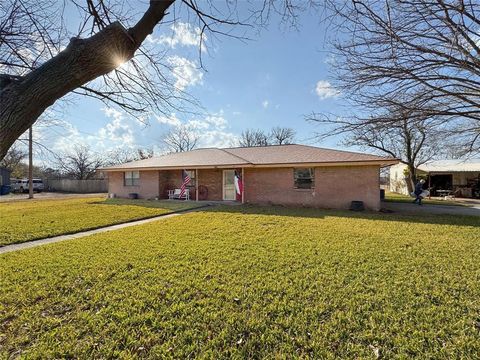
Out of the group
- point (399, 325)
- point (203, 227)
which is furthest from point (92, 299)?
point (203, 227)

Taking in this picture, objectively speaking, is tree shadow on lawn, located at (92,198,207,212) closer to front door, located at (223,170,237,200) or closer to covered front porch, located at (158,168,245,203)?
covered front porch, located at (158,168,245,203)

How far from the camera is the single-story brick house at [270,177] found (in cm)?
1346

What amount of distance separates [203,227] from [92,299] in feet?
16.5

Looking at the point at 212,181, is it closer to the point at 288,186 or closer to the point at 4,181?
the point at 288,186

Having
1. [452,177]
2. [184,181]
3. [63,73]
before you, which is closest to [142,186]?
[184,181]

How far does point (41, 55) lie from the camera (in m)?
3.52

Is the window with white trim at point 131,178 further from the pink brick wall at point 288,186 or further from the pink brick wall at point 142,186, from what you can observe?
the pink brick wall at point 288,186

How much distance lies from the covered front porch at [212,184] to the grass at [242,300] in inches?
391

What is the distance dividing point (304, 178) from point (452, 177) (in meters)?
22.1

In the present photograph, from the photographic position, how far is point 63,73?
1.94m

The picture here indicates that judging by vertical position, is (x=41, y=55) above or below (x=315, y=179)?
above

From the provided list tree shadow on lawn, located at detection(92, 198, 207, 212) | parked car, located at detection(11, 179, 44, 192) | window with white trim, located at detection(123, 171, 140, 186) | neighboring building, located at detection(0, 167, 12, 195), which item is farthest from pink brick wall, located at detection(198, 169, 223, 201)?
parked car, located at detection(11, 179, 44, 192)

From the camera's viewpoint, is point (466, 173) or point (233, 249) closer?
point (233, 249)

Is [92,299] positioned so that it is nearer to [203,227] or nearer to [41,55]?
[41,55]
